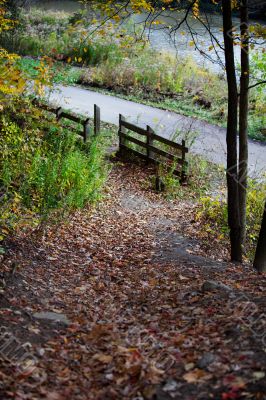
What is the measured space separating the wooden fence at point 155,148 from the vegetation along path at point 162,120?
4.11 ft

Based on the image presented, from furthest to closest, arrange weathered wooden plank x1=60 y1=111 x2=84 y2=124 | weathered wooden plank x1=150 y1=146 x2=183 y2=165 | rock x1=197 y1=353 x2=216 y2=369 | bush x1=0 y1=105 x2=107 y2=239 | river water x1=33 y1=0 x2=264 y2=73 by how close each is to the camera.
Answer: river water x1=33 y1=0 x2=264 y2=73 < weathered wooden plank x1=60 y1=111 x2=84 y2=124 < weathered wooden plank x1=150 y1=146 x2=183 y2=165 < bush x1=0 y1=105 x2=107 y2=239 < rock x1=197 y1=353 x2=216 y2=369

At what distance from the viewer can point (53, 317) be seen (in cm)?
533

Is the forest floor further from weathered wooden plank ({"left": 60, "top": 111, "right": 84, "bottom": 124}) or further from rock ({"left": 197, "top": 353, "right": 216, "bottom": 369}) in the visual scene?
weathered wooden plank ({"left": 60, "top": 111, "right": 84, "bottom": 124})

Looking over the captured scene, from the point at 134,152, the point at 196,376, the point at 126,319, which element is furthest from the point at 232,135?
the point at 134,152

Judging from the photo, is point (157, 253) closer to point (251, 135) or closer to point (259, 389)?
point (259, 389)

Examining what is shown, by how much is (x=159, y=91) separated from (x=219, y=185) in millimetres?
9837

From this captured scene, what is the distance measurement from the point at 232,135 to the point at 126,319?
10.5ft

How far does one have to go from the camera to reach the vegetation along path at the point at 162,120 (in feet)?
49.2

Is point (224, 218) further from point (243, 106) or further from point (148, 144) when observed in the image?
point (148, 144)

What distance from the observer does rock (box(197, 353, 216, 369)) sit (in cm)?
405

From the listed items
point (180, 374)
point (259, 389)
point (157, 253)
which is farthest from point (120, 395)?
point (157, 253)

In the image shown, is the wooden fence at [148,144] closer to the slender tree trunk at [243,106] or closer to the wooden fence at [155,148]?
the wooden fence at [155,148]

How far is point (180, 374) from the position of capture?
3.99 m

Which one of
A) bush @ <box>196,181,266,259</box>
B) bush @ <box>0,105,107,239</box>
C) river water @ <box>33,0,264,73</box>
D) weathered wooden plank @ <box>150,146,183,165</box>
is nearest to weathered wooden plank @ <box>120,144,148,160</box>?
weathered wooden plank @ <box>150,146,183,165</box>
